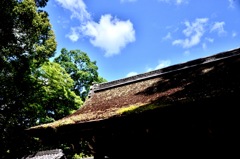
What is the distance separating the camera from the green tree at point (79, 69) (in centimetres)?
Answer: 3272

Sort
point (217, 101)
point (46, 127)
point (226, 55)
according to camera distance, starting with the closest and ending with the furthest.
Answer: point (217, 101)
point (46, 127)
point (226, 55)

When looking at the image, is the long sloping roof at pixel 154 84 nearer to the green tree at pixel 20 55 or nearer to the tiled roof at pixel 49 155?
the green tree at pixel 20 55

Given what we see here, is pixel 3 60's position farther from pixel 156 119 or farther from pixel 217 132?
pixel 217 132

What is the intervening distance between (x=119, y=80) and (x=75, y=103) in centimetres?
1545

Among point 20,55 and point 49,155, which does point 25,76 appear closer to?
point 20,55

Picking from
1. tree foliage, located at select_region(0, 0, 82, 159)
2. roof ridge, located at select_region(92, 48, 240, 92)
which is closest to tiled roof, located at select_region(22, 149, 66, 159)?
tree foliage, located at select_region(0, 0, 82, 159)

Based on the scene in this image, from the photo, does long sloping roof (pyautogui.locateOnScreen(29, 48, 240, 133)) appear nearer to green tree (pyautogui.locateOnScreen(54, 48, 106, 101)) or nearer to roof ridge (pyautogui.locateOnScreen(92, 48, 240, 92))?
roof ridge (pyautogui.locateOnScreen(92, 48, 240, 92))

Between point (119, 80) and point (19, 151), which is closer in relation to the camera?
point (119, 80)

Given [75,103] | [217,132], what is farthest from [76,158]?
[217,132]

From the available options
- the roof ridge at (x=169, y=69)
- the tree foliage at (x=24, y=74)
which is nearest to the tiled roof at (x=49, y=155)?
the tree foliage at (x=24, y=74)

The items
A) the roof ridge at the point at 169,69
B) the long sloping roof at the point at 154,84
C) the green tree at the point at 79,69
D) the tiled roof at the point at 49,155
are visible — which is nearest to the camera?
the long sloping roof at the point at 154,84

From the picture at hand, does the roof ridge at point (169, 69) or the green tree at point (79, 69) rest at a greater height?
the green tree at point (79, 69)

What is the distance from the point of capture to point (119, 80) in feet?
35.4

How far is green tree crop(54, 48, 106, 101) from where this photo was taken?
3272 centimetres
